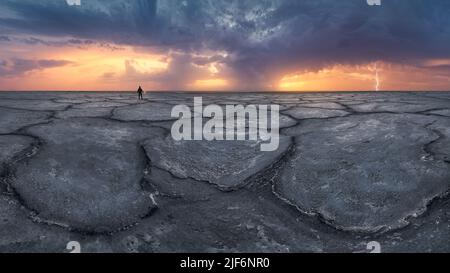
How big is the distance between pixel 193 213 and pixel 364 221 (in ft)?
1.66

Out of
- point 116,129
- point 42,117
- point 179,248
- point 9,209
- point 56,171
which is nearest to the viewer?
point 179,248

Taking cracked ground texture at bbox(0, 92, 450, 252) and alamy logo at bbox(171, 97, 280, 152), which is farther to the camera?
alamy logo at bbox(171, 97, 280, 152)

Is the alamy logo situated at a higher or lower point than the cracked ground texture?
higher

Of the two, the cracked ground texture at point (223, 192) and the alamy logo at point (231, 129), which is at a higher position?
the alamy logo at point (231, 129)

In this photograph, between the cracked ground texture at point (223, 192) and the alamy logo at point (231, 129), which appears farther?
the alamy logo at point (231, 129)

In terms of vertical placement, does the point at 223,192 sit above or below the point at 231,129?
below

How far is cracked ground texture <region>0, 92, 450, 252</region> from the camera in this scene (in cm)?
97

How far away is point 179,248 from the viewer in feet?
3.11

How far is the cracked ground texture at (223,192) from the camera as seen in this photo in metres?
0.97

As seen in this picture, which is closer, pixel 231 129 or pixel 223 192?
pixel 223 192

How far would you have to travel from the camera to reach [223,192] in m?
1.28
